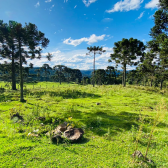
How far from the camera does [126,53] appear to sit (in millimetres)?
25422

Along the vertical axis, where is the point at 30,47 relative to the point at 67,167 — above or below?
above

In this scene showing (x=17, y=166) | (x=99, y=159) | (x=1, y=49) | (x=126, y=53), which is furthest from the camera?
(x=126, y=53)

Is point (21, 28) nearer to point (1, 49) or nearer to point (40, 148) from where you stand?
A: point (1, 49)

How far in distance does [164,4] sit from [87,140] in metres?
19.0

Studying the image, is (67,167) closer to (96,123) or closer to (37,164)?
(37,164)

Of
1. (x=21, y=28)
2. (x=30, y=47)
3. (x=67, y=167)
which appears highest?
(x=21, y=28)

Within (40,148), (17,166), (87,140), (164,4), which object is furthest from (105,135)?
(164,4)

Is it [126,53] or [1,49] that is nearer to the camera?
[1,49]

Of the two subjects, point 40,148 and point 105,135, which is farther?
point 105,135

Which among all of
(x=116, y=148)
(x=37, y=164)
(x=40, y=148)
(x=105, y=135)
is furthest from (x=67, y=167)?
(x=105, y=135)

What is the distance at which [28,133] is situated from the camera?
16.1ft

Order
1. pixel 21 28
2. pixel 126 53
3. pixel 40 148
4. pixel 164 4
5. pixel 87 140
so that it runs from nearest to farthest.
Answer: pixel 40 148 → pixel 87 140 → pixel 21 28 → pixel 164 4 → pixel 126 53

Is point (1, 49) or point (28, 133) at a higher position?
point (1, 49)

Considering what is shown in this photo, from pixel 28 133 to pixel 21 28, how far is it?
513 inches
